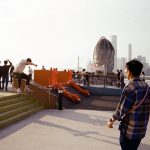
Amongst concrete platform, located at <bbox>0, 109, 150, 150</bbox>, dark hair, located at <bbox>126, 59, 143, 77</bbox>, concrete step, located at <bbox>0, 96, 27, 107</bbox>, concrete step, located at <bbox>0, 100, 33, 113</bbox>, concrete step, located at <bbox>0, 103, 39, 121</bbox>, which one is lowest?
concrete platform, located at <bbox>0, 109, 150, 150</bbox>

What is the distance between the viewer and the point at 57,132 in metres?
8.68

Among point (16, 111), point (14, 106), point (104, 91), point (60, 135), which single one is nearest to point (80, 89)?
point (104, 91)

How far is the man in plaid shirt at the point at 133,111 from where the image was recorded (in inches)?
157

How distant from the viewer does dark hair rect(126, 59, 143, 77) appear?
4.12 m

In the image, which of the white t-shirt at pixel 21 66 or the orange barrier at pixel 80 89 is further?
the orange barrier at pixel 80 89

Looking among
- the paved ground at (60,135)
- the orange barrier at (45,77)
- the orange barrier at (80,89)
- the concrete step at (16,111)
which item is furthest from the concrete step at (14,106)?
Result: the orange barrier at (80,89)

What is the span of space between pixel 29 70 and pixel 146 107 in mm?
19387

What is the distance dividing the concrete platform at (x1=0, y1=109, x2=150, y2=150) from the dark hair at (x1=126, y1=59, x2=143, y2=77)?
3.36 m

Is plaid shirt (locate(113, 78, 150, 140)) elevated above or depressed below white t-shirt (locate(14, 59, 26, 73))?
below

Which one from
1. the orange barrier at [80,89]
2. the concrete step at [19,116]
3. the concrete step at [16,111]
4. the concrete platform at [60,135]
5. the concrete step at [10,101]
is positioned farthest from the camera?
the orange barrier at [80,89]

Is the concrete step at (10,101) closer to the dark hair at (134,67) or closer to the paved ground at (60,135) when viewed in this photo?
the paved ground at (60,135)

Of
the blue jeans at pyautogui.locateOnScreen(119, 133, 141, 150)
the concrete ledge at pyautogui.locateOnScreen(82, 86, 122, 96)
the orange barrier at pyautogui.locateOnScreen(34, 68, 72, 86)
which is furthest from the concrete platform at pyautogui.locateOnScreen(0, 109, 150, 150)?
the concrete ledge at pyautogui.locateOnScreen(82, 86, 122, 96)

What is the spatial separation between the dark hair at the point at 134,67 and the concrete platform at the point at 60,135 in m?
3.36

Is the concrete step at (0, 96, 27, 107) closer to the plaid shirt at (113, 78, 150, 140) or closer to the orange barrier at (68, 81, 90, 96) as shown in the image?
the plaid shirt at (113, 78, 150, 140)
